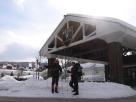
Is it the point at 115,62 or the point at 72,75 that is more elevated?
the point at 115,62

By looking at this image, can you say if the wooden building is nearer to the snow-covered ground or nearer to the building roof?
the building roof

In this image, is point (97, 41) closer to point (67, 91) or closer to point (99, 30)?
point (99, 30)

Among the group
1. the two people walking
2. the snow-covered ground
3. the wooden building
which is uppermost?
the wooden building

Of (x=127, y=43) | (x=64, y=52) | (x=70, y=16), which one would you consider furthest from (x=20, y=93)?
(x=64, y=52)

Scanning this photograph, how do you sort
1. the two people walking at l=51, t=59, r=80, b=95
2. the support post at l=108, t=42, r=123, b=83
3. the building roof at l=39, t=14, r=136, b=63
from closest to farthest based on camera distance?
the two people walking at l=51, t=59, r=80, b=95 → the building roof at l=39, t=14, r=136, b=63 → the support post at l=108, t=42, r=123, b=83

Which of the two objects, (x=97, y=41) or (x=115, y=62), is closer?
(x=115, y=62)

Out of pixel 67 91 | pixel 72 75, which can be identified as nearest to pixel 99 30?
pixel 67 91

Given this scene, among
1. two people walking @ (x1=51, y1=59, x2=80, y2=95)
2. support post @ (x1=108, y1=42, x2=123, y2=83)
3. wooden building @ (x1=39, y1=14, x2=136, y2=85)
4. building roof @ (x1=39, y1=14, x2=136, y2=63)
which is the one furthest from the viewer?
support post @ (x1=108, y1=42, x2=123, y2=83)

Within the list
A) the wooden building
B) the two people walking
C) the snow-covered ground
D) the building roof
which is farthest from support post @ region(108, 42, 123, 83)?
the two people walking

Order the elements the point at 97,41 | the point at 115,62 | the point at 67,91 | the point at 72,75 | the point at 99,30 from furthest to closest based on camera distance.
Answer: the point at 97,41 → the point at 115,62 → the point at 99,30 → the point at 67,91 → the point at 72,75

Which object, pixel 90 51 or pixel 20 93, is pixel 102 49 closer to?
pixel 90 51

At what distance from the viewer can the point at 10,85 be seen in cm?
1706

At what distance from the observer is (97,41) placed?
85.9 feet

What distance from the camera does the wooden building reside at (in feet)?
67.9
